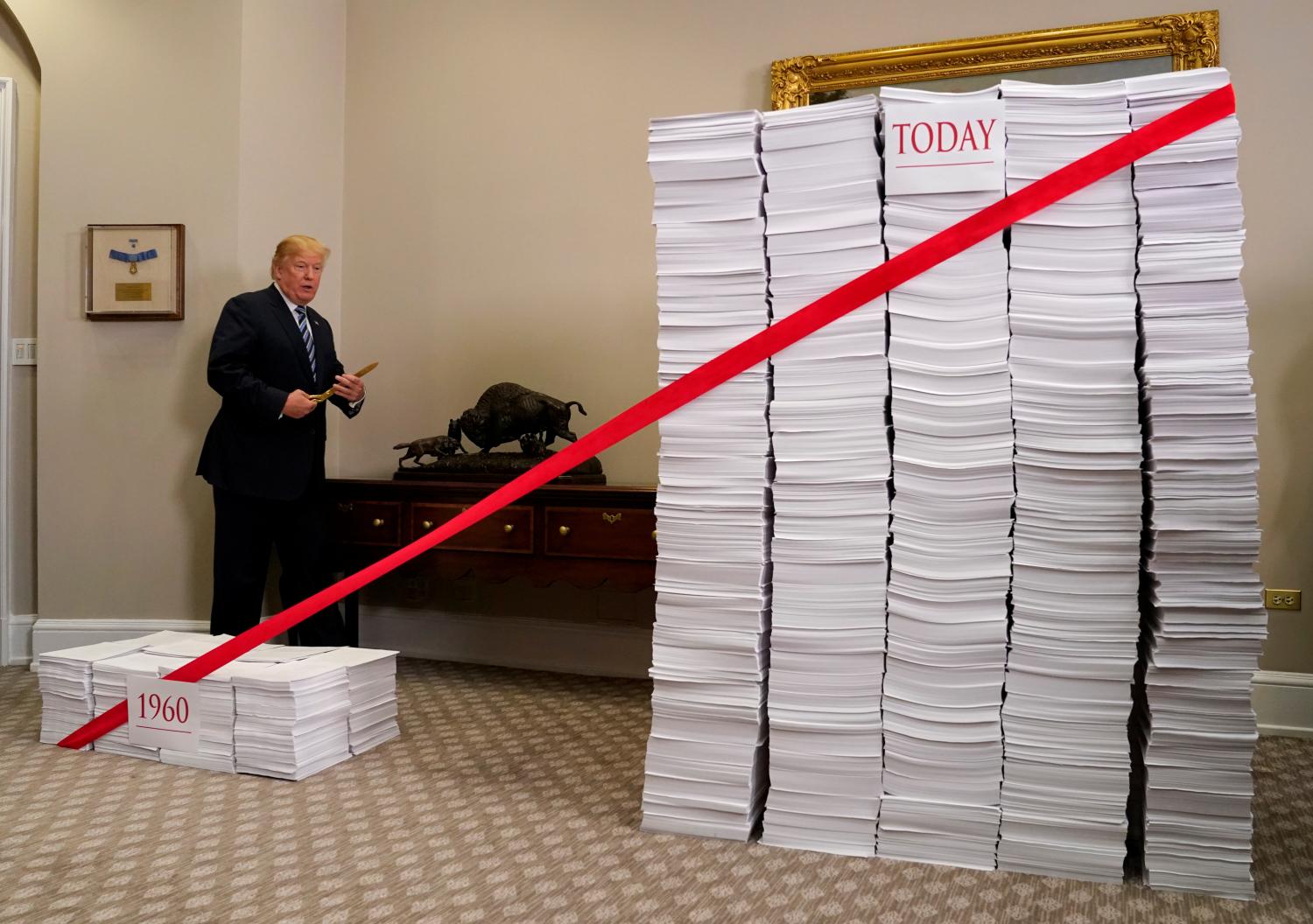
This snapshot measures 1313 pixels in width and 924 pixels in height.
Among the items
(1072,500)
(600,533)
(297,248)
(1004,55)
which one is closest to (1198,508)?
(1072,500)

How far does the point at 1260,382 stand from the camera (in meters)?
3.38

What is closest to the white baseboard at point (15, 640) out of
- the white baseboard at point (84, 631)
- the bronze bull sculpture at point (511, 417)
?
the white baseboard at point (84, 631)

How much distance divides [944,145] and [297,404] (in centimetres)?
240

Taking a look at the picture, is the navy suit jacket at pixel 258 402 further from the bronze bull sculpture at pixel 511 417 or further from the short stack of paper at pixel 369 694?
the short stack of paper at pixel 369 694

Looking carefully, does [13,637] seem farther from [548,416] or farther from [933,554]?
[933,554]

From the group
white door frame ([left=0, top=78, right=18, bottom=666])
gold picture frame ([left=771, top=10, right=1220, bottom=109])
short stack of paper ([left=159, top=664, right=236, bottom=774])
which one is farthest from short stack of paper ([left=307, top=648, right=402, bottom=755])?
gold picture frame ([left=771, top=10, right=1220, bottom=109])

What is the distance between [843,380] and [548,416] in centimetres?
180

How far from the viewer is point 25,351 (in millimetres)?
4250

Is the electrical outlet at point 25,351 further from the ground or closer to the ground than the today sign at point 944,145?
closer to the ground

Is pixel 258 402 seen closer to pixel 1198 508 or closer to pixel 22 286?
pixel 22 286

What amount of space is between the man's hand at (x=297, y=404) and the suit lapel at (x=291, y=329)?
21 centimetres

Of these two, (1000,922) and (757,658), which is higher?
(757,658)

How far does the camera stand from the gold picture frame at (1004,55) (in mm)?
3406

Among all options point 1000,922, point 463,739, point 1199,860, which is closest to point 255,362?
point 463,739
